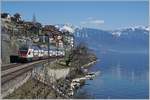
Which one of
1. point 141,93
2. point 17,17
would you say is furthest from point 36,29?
point 141,93

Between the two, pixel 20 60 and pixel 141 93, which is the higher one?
pixel 20 60

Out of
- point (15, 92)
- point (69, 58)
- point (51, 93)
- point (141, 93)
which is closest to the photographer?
point (15, 92)

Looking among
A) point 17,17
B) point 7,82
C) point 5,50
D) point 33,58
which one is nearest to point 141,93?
point 33,58

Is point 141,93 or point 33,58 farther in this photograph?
point 141,93

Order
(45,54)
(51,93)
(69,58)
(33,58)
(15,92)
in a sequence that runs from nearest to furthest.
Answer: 1. (15,92)
2. (51,93)
3. (33,58)
4. (45,54)
5. (69,58)

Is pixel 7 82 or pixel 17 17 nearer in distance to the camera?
pixel 7 82

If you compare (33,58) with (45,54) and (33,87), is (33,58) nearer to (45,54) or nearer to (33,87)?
(45,54)

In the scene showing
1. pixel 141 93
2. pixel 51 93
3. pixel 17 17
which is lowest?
pixel 141 93

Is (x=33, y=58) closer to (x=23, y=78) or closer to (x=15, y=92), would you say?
(x=23, y=78)

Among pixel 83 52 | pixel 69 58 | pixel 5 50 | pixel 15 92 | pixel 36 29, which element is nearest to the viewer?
pixel 15 92
